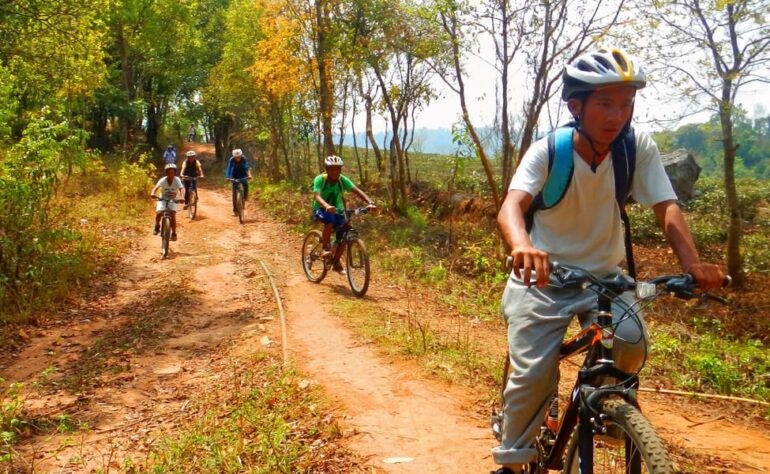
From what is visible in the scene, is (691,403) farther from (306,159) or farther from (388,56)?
(306,159)

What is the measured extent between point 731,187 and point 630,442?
13.1 metres

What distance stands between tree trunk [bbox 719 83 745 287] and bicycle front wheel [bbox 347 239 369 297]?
8.81m

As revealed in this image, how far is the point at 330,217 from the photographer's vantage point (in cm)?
944

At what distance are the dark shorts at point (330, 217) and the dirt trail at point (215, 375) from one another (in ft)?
3.76

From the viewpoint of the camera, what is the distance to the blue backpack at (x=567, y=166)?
8.94ft

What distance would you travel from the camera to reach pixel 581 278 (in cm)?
234

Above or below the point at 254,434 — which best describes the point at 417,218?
above

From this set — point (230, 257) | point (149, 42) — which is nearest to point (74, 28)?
point (230, 257)

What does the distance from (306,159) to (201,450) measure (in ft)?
82.0

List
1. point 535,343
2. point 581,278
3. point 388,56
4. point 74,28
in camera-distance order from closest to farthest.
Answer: point 581,278 → point 535,343 → point 74,28 → point 388,56

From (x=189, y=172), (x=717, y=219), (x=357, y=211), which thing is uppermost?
(x=189, y=172)

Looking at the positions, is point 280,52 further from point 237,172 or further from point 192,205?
point 192,205

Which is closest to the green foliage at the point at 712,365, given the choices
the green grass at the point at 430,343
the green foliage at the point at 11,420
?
the green grass at the point at 430,343

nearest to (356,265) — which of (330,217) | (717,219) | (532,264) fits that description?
(330,217)
